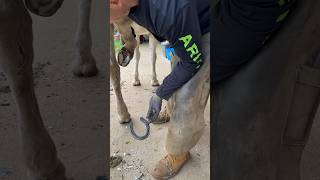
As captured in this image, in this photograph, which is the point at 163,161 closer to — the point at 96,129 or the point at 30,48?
the point at 96,129

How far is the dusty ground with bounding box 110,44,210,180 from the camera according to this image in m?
0.70

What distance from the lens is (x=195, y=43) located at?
2.26ft

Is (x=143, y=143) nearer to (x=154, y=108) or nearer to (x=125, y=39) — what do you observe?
(x=154, y=108)

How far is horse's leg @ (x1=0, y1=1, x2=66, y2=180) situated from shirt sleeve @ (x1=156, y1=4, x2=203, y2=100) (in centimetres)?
24

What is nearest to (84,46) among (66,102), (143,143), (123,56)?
(66,102)

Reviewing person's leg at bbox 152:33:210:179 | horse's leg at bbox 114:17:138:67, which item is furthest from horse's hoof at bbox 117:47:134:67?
person's leg at bbox 152:33:210:179

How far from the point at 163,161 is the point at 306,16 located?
0.42m

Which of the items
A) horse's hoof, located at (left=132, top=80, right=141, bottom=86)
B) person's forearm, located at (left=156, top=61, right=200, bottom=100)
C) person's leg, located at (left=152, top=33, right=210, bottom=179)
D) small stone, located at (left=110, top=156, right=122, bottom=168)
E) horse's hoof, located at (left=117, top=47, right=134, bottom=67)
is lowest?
small stone, located at (left=110, top=156, right=122, bottom=168)

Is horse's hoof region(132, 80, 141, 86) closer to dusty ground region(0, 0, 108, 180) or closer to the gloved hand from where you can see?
the gloved hand

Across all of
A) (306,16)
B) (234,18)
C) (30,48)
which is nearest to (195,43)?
(234,18)

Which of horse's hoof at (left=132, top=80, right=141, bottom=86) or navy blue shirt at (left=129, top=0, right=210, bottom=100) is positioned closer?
navy blue shirt at (left=129, top=0, right=210, bottom=100)

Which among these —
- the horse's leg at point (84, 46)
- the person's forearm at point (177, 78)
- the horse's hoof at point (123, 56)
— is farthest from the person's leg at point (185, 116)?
the horse's leg at point (84, 46)

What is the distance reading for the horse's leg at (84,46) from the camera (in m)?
0.49

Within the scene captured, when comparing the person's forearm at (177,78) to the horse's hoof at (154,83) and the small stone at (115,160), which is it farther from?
the small stone at (115,160)
